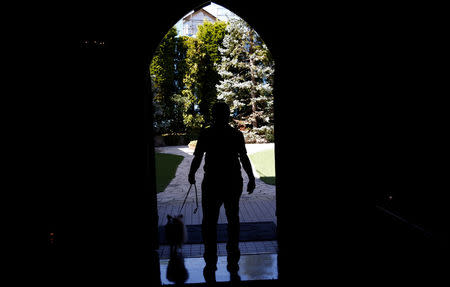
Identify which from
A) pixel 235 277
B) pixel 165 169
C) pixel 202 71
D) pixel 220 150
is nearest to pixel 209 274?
pixel 235 277

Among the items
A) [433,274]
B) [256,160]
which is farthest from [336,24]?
[256,160]

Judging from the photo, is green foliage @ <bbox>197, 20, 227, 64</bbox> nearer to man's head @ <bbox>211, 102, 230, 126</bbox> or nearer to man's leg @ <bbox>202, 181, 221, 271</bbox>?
man's head @ <bbox>211, 102, 230, 126</bbox>

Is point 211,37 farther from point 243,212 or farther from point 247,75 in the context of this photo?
point 243,212

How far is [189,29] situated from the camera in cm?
2969

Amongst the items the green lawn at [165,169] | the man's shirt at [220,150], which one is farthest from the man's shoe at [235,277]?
the green lawn at [165,169]

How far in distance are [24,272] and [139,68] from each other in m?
2.64

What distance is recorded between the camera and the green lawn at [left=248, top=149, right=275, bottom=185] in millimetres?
9844

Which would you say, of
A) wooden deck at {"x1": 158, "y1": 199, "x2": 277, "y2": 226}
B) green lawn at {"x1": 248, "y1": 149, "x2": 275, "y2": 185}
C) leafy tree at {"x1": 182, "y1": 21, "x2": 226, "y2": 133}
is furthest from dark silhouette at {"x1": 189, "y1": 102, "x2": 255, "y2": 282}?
leafy tree at {"x1": 182, "y1": 21, "x2": 226, "y2": 133}

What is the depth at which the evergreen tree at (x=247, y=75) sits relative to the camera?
20156mm

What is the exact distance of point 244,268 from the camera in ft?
12.2

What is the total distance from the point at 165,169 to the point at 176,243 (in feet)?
29.4

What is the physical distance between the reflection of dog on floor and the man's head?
113 cm

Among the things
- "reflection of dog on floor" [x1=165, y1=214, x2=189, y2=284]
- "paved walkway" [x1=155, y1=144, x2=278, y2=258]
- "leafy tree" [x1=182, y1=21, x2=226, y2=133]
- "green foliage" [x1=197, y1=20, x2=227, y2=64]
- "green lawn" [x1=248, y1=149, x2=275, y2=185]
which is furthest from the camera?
"green foliage" [x1=197, y1=20, x2=227, y2=64]

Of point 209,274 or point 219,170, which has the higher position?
point 219,170
